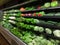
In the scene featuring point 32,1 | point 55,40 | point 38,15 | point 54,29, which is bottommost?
point 55,40

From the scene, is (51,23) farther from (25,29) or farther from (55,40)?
(25,29)

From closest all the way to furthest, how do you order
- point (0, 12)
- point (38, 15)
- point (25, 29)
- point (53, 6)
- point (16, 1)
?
1. point (53, 6)
2. point (38, 15)
3. point (25, 29)
4. point (16, 1)
5. point (0, 12)

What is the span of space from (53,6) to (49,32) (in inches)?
27.9

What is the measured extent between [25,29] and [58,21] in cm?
187

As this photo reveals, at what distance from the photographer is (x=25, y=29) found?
534cm

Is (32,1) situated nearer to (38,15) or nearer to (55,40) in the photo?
(38,15)

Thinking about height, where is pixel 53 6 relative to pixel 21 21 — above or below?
above

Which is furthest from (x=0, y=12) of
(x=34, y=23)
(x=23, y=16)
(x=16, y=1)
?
(x=34, y=23)

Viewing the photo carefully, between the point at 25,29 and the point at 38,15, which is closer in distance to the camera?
the point at 38,15

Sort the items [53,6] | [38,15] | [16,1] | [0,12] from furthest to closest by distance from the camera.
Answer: [0,12]
[16,1]
[38,15]
[53,6]

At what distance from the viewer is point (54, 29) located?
370 centimetres

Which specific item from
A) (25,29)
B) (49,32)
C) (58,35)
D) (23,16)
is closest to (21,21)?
(23,16)

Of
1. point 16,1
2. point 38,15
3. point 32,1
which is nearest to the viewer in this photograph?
point 38,15

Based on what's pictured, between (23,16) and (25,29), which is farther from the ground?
(23,16)
